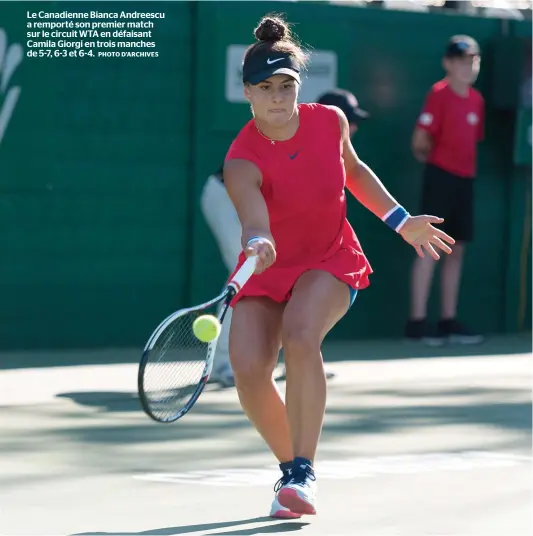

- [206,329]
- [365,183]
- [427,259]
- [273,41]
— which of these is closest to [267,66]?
[273,41]

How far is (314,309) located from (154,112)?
545 centimetres

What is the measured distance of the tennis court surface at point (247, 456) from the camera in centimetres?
584

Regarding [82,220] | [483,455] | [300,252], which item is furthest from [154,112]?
[300,252]

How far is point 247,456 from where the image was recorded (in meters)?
7.31

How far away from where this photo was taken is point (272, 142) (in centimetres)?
595

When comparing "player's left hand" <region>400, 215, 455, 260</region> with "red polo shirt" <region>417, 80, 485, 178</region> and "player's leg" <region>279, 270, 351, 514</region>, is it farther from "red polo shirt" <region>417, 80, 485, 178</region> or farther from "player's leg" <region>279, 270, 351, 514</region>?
"red polo shirt" <region>417, 80, 485, 178</region>

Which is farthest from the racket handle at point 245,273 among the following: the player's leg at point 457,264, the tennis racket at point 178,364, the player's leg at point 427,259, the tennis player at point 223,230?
the player's leg at point 457,264

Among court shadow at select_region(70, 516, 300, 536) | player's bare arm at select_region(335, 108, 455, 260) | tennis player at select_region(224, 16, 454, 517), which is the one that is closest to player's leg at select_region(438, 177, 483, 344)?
player's bare arm at select_region(335, 108, 455, 260)

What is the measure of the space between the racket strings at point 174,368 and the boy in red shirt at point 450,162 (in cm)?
602

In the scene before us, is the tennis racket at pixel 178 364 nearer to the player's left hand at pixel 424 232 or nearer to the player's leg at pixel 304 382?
the player's leg at pixel 304 382

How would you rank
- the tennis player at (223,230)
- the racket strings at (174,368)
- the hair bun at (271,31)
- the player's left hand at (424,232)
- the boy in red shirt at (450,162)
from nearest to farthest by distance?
the racket strings at (174,368) < the hair bun at (271,31) < the player's left hand at (424,232) < the tennis player at (223,230) < the boy in red shirt at (450,162)

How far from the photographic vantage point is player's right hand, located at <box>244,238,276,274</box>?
18.5ft

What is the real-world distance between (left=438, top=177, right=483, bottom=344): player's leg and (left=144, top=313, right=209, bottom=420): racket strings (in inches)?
240

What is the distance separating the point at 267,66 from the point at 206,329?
1.10 meters
